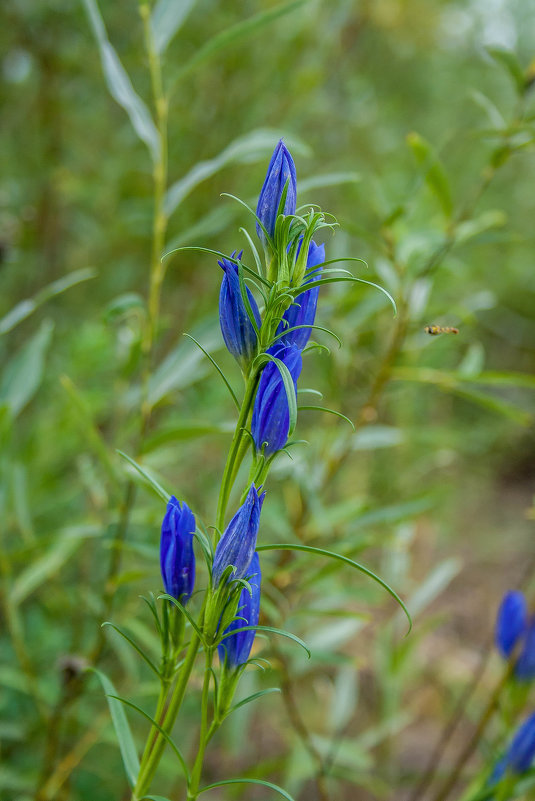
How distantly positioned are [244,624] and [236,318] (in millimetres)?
131

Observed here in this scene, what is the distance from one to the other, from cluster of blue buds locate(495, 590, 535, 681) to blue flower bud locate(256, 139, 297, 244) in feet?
1.24

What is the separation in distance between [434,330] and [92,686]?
0.55 metres

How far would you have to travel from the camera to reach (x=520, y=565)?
2447 millimetres

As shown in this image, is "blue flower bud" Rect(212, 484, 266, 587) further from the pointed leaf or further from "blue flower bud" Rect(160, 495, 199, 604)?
the pointed leaf

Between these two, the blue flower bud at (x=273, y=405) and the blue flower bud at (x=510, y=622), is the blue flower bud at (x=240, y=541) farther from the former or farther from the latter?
the blue flower bud at (x=510, y=622)

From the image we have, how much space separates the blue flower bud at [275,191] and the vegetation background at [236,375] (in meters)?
0.19

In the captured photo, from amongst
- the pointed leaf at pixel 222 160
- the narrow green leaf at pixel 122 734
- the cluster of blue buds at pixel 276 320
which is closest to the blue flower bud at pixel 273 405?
the cluster of blue buds at pixel 276 320

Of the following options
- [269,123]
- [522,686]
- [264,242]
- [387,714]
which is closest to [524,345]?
[269,123]

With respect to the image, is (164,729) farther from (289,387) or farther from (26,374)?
(26,374)

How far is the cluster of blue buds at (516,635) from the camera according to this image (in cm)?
54

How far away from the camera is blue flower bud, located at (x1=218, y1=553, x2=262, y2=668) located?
288mm

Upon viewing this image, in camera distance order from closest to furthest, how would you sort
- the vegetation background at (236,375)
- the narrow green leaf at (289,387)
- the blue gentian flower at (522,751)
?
the narrow green leaf at (289,387)
the blue gentian flower at (522,751)
the vegetation background at (236,375)

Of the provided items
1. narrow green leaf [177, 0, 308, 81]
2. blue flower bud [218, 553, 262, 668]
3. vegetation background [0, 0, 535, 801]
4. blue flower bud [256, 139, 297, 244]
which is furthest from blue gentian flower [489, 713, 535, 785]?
narrow green leaf [177, 0, 308, 81]

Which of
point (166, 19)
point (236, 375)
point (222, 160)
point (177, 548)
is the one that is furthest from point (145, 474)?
point (236, 375)
